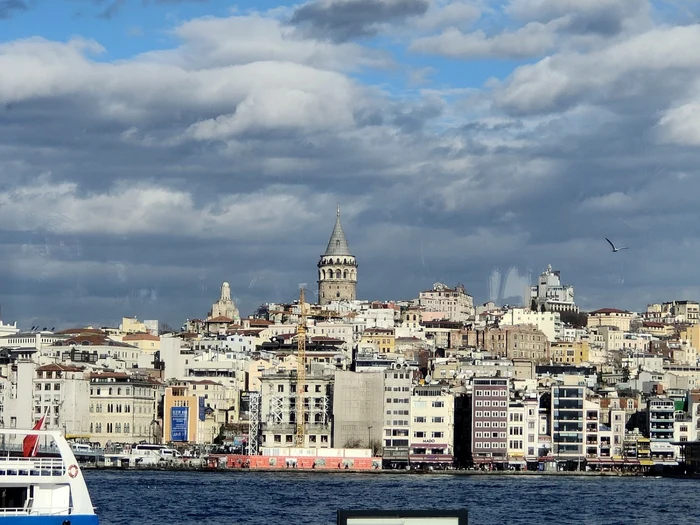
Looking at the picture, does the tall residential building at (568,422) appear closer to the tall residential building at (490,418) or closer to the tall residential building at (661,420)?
the tall residential building at (490,418)

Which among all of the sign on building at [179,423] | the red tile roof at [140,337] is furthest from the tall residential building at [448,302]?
the sign on building at [179,423]

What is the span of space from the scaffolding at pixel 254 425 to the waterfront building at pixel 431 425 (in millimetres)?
7790

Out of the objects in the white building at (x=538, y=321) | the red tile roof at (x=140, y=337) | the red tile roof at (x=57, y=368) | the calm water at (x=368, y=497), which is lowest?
the calm water at (x=368, y=497)

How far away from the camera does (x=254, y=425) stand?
273 ft

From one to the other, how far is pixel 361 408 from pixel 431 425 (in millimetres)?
3320

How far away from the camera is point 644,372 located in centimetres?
10294

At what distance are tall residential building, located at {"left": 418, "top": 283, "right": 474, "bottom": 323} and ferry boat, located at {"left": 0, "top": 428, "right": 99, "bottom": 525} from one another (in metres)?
113

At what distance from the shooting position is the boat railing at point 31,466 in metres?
25.6

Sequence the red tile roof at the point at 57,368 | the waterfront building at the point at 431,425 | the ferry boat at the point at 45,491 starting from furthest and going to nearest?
the red tile roof at the point at 57,368, the waterfront building at the point at 431,425, the ferry boat at the point at 45,491

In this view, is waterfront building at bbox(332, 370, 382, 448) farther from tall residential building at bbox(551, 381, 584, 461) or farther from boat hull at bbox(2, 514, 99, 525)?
boat hull at bbox(2, 514, 99, 525)

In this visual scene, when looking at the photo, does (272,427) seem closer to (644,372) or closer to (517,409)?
(517,409)

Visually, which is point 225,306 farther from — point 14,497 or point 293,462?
point 14,497

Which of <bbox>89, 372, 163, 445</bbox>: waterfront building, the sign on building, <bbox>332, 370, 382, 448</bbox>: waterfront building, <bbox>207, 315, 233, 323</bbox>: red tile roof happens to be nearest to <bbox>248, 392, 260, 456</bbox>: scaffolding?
the sign on building

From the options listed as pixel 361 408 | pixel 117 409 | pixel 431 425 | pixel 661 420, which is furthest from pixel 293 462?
pixel 661 420
